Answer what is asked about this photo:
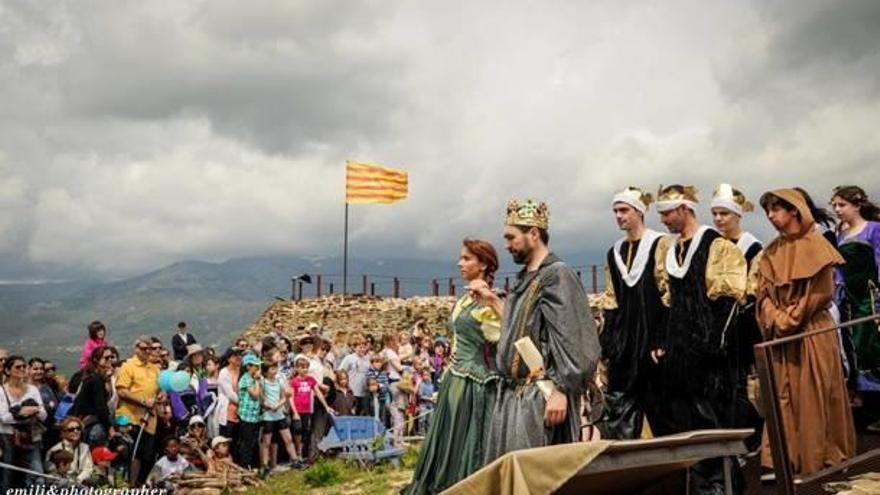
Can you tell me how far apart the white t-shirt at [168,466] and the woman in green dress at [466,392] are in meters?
4.43

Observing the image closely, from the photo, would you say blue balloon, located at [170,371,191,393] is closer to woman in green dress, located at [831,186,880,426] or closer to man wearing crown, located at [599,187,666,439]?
man wearing crown, located at [599,187,666,439]

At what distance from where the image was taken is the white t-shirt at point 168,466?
30.8ft

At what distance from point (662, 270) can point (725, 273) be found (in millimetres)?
440

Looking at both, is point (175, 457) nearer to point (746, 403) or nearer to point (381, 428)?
point (381, 428)

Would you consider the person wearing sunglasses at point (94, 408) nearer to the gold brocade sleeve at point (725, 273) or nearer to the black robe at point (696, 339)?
the black robe at point (696, 339)

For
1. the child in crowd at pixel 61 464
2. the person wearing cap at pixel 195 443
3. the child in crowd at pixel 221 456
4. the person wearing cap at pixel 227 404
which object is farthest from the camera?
the person wearing cap at pixel 227 404

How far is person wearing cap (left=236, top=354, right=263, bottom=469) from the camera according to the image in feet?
34.9

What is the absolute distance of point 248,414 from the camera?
1061 cm

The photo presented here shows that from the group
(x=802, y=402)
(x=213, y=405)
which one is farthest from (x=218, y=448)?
(x=802, y=402)

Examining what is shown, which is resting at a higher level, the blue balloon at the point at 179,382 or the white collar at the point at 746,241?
the white collar at the point at 746,241

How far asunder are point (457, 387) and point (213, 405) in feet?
18.6

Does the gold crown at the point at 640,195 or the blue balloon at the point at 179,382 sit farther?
the blue balloon at the point at 179,382

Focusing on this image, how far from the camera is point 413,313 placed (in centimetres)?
3531

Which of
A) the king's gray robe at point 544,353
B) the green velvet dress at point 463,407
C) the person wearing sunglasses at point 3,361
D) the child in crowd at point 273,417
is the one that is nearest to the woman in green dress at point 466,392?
the green velvet dress at point 463,407
